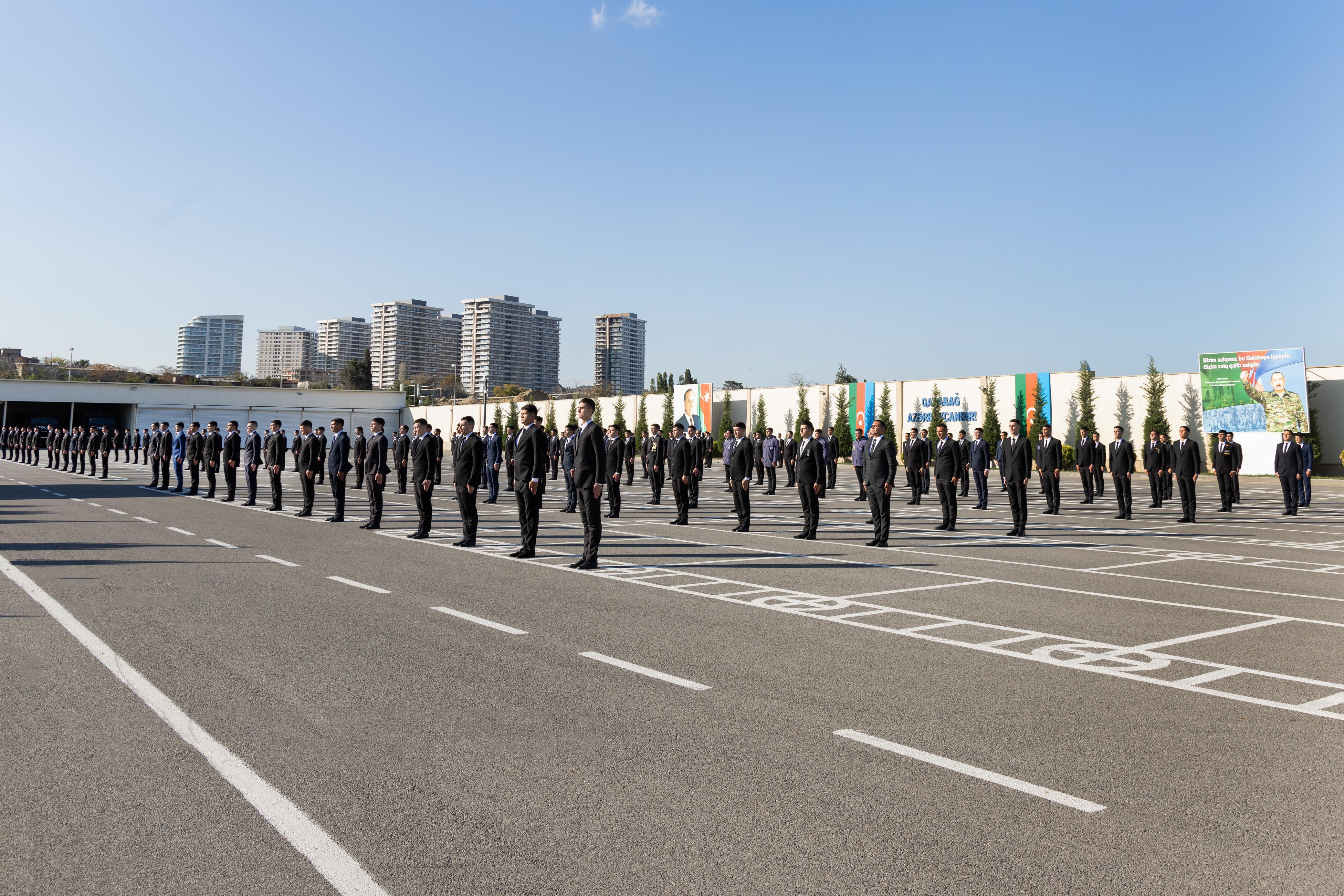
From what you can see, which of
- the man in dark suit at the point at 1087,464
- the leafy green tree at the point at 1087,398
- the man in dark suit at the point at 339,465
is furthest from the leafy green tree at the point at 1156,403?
the man in dark suit at the point at 339,465

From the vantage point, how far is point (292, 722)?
5062 mm

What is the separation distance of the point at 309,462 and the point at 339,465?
1182 mm

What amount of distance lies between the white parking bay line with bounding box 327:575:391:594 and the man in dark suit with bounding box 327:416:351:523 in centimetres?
752

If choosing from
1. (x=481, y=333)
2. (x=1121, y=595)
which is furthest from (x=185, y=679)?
(x=481, y=333)

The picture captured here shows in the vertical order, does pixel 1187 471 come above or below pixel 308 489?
above

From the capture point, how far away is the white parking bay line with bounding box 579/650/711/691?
591 cm

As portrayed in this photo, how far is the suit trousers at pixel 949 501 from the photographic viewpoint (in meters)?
17.4

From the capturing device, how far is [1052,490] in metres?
21.8

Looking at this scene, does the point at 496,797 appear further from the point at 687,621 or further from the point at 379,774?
the point at 687,621

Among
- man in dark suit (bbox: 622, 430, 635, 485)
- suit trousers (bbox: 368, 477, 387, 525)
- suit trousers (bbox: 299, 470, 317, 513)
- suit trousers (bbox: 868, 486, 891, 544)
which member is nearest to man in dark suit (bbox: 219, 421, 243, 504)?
suit trousers (bbox: 299, 470, 317, 513)

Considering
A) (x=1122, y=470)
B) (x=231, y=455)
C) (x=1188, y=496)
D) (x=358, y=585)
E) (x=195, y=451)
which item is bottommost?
(x=358, y=585)

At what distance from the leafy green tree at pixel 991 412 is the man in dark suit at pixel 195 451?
38044mm

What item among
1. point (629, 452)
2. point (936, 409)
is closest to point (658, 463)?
point (629, 452)

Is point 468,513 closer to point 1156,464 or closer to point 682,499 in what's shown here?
point 682,499
